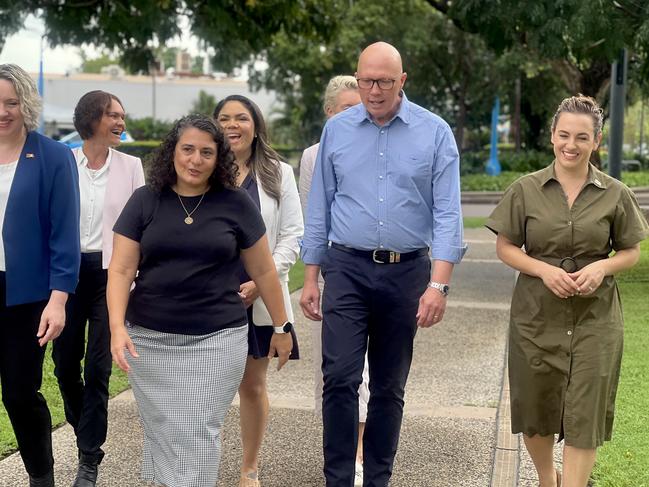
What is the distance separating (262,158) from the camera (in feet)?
16.6

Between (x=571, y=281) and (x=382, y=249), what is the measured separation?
836 millimetres

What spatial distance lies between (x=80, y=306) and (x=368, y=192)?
1.46 meters

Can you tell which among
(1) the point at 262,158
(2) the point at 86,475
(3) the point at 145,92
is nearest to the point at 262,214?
(1) the point at 262,158

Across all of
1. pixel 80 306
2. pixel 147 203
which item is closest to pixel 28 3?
pixel 80 306

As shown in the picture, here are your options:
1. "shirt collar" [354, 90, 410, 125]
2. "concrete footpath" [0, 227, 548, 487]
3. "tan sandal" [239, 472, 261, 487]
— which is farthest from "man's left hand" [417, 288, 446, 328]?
"tan sandal" [239, 472, 261, 487]

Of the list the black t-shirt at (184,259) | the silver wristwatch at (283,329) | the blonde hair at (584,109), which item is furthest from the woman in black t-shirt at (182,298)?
the blonde hair at (584,109)

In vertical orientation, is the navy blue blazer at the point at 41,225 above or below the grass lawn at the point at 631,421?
above

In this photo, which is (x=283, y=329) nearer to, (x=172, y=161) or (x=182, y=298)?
(x=182, y=298)

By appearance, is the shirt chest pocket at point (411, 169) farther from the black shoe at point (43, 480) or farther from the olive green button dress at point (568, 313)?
the black shoe at point (43, 480)

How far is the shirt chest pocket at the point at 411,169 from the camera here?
15.2ft

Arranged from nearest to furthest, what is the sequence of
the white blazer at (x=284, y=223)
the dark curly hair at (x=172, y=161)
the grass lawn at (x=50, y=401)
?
the dark curly hair at (x=172, y=161) < the white blazer at (x=284, y=223) < the grass lawn at (x=50, y=401)

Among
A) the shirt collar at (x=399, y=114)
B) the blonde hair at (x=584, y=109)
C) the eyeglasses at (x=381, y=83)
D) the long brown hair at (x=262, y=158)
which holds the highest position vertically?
the eyeglasses at (x=381, y=83)

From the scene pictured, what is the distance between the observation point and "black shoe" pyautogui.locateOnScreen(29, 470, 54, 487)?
461cm

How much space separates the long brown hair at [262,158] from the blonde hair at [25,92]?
35.0 inches
